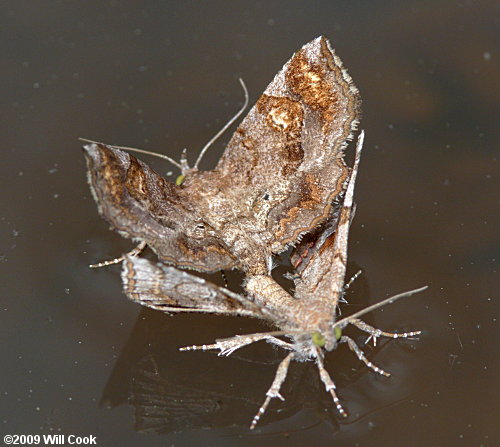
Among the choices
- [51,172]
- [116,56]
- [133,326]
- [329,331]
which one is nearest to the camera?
[329,331]

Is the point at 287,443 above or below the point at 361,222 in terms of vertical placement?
below

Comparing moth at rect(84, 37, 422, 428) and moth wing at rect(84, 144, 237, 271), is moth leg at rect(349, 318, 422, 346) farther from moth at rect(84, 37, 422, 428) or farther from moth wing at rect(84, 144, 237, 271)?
moth wing at rect(84, 144, 237, 271)

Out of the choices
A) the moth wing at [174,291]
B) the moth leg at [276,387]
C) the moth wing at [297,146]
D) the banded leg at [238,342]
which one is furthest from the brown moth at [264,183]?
the moth leg at [276,387]

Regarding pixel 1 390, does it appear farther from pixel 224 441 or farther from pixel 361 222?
pixel 361 222

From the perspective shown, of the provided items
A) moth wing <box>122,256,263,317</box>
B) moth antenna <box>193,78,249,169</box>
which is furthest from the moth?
moth antenna <box>193,78,249,169</box>

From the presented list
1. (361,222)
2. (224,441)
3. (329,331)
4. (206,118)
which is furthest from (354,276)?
(206,118)

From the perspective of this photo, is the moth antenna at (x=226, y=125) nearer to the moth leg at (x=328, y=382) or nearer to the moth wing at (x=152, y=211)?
the moth wing at (x=152, y=211)
